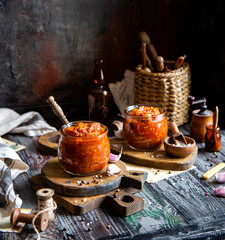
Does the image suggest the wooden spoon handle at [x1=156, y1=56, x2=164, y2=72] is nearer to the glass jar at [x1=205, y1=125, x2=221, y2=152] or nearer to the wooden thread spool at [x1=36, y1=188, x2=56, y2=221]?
the glass jar at [x1=205, y1=125, x2=221, y2=152]

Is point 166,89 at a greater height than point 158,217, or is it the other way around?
point 166,89

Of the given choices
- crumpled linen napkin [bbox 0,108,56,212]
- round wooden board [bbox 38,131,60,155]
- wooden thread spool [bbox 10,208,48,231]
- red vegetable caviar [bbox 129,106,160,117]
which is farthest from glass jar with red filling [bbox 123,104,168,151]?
wooden thread spool [bbox 10,208,48,231]

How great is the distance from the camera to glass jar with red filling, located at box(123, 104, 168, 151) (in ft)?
5.35

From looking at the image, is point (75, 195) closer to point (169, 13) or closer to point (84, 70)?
point (84, 70)

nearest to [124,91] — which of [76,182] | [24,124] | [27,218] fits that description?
[24,124]

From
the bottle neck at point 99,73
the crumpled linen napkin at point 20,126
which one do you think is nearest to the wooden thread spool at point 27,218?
the crumpled linen napkin at point 20,126

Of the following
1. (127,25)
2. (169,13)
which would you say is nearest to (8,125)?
(127,25)

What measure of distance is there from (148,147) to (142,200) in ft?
1.37

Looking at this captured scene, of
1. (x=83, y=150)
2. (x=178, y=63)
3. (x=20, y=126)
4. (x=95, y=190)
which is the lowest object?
(x=20, y=126)

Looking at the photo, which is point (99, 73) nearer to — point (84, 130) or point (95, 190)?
point (84, 130)

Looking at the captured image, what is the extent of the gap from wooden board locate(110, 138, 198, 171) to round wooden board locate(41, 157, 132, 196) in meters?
0.18

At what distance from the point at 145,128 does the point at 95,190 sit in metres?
0.41

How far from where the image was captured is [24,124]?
208 cm

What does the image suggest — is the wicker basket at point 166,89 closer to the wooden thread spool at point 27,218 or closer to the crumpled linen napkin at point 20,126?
the crumpled linen napkin at point 20,126
